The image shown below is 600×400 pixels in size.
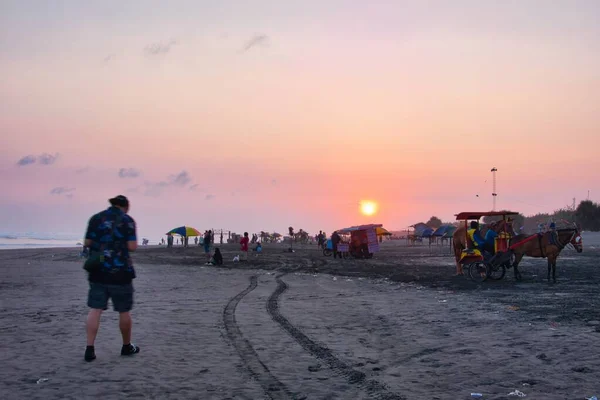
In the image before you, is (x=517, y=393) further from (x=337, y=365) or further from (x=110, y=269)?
(x=110, y=269)

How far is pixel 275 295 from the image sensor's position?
15.8 meters

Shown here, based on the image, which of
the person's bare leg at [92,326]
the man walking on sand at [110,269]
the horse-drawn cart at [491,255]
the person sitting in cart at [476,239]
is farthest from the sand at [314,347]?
the person sitting in cart at [476,239]

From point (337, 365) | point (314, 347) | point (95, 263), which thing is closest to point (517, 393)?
point (337, 365)

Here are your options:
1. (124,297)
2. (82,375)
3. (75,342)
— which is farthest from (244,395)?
(75,342)

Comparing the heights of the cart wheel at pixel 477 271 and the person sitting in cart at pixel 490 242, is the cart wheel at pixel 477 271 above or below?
below

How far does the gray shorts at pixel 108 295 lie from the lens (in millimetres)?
7516

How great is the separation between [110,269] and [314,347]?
2.86m

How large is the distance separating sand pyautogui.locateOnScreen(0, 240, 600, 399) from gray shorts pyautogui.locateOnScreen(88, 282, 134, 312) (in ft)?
2.13

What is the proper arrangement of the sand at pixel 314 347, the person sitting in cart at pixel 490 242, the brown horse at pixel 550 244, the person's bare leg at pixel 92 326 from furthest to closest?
1. the person sitting in cart at pixel 490 242
2. the brown horse at pixel 550 244
3. the person's bare leg at pixel 92 326
4. the sand at pixel 314 347

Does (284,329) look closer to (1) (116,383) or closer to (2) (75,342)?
(2) (75,342)

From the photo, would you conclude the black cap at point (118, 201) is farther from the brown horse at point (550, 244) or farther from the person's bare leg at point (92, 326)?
the brown horse at point (550, 244)

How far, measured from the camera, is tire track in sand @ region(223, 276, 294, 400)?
19.5ft

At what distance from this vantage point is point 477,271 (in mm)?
19438

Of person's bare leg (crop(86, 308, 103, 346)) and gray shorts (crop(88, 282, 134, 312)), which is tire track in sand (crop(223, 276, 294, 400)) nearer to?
gray shorts (crop(88, 282, 134, 312))
